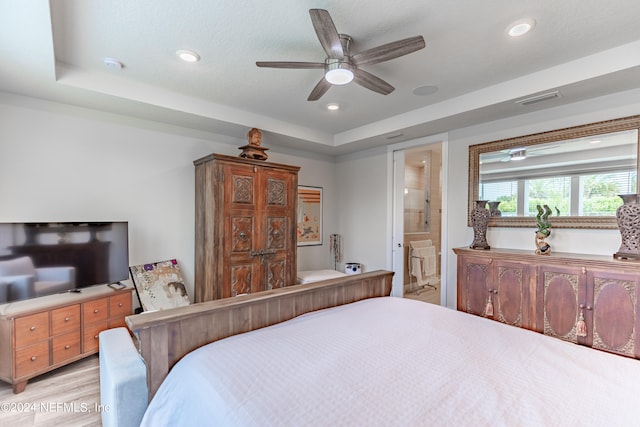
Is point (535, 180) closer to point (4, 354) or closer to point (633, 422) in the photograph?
point (633, 422)

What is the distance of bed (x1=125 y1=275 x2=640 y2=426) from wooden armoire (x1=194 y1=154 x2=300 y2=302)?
73.0 inches

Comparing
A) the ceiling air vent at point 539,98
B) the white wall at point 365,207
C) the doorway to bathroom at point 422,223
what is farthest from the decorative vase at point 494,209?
the white wall at point 365,207

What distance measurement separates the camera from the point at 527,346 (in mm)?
1498

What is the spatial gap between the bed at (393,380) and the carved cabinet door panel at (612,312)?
3.90ft


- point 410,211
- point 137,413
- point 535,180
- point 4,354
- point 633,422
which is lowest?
point 4,354

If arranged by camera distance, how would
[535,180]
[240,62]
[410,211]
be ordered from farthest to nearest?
[410,211] < [535,180] < [240,62]

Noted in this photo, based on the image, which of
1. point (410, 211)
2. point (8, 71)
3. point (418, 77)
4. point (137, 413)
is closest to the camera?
point (137, 413)

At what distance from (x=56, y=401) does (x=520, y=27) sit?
13.5 feet

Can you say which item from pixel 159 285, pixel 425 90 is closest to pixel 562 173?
pixel 425 90

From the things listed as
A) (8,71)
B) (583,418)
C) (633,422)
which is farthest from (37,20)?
(633,422)

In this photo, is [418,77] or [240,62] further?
[418,77]

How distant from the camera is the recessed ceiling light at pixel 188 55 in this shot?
2262mm

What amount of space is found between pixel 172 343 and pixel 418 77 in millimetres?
2699

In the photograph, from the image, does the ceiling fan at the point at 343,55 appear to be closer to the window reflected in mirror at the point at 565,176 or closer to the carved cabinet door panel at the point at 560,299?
the window reflected in mirror at the point at 565,176
